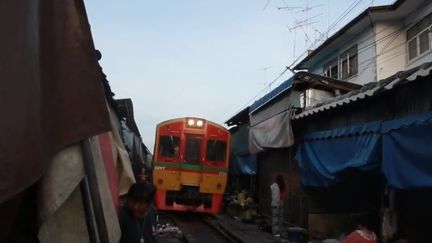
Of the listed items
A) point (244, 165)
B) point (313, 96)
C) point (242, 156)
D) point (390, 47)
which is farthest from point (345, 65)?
point (313, 96)

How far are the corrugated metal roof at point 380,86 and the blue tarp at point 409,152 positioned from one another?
54cm

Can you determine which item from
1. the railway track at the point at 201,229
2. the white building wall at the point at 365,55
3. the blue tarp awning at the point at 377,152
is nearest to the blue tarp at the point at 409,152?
the blue tarp awning at the point at 377,152

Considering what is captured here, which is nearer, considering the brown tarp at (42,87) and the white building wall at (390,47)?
the brown tarp at (42,87)

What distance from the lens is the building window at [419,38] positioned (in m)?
15.9

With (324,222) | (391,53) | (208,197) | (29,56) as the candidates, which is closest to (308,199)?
(324,222)

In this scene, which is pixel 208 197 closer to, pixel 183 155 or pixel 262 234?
pixel 183 155

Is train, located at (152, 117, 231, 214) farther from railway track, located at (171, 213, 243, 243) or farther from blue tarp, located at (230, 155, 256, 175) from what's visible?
blue tarp, located at (230, 155, 256, 175)

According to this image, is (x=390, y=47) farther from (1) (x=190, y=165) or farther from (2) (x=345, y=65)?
(1) (x=190, y=165)

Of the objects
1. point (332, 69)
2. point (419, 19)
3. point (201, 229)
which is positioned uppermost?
point (419, 19)

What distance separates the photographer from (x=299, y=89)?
41.5 ft

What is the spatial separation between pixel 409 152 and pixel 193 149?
39.5 feet

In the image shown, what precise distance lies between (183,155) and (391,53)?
816cm

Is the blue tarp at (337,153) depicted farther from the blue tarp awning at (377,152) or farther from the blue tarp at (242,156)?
the blue tarp at (242,156)

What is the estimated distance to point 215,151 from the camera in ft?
60.1
